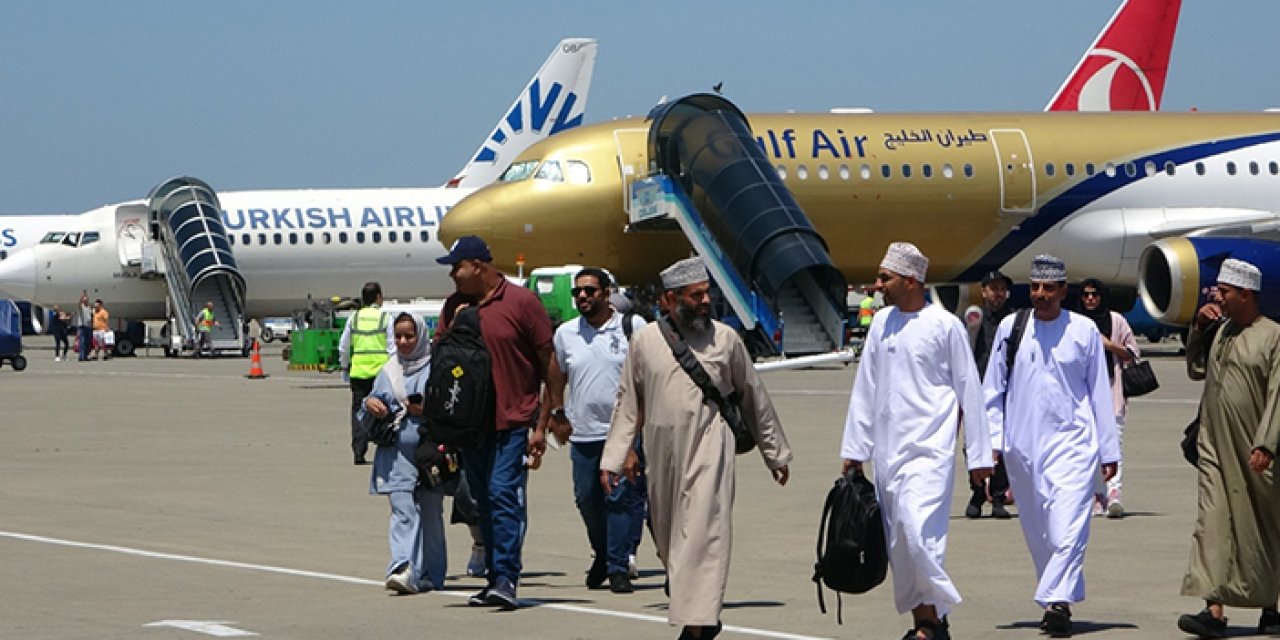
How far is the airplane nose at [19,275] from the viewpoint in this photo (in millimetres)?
46812

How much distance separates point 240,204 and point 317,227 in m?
2.01

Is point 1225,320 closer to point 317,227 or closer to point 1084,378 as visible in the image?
point 1084,378

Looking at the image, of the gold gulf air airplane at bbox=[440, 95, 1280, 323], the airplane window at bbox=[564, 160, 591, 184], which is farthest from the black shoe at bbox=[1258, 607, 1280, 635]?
the airplane window at bbox=[564, 160, 591, 184]

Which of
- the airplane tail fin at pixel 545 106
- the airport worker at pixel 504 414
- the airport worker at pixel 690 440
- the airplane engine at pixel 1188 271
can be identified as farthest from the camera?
the airplane tail fin at pixel 545 106

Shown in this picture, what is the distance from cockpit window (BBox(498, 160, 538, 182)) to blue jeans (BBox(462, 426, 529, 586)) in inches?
958

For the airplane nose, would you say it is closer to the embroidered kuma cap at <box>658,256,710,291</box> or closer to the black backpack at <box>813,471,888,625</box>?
the embroidered kuma cap at <box>658,256,710,291</box>

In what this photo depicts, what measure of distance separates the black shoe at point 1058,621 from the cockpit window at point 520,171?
2580cm

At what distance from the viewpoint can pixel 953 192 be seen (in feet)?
115

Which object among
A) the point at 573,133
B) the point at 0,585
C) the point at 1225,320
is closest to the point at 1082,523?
the point at 1225,320

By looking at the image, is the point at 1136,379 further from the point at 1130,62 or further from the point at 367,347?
the point at 1130,62

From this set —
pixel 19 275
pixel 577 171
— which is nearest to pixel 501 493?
pixel 577 171

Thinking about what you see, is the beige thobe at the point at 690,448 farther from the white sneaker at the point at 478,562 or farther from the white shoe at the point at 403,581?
the white sneaker at the point at 478,562

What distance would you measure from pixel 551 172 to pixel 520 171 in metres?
0.85

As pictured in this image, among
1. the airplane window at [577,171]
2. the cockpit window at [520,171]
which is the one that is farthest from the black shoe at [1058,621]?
the cockpit window at [520,171]
